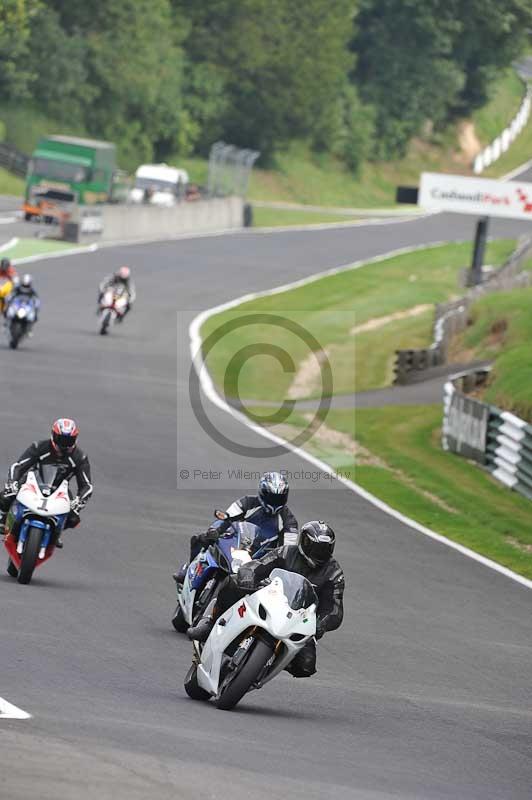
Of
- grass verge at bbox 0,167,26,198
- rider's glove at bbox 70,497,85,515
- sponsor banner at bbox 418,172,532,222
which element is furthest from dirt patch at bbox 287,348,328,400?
grass verge at bbox 0,167,26,198

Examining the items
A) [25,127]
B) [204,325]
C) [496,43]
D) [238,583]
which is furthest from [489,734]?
[496,43]

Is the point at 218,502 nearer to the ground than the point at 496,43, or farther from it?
farther from it

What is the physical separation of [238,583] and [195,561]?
176 centimetres

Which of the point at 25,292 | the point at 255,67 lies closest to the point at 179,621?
the point at 25,292

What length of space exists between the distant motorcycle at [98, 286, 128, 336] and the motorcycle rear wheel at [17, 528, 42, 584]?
2518cm

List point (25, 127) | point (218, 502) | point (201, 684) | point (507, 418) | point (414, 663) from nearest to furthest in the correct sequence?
point (201, 684)
point (414, 663)
point (218, 502)
point (507, 418)
point (25, 127)

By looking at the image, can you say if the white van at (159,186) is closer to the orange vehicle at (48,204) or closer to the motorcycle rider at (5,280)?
the orange vehicle at (48,204)

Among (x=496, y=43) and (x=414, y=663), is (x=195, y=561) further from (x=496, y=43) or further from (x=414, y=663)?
(x=496, y=43)

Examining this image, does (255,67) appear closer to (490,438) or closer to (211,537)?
(490,438)

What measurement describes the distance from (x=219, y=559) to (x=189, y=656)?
89 centimetres

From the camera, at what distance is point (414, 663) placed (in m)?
14.4

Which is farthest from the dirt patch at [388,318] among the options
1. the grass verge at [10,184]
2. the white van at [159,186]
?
the grass verge at [10,184]

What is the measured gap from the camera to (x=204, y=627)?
11.7 meters

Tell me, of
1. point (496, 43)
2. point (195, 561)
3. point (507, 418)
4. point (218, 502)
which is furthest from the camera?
point (496, 43)
